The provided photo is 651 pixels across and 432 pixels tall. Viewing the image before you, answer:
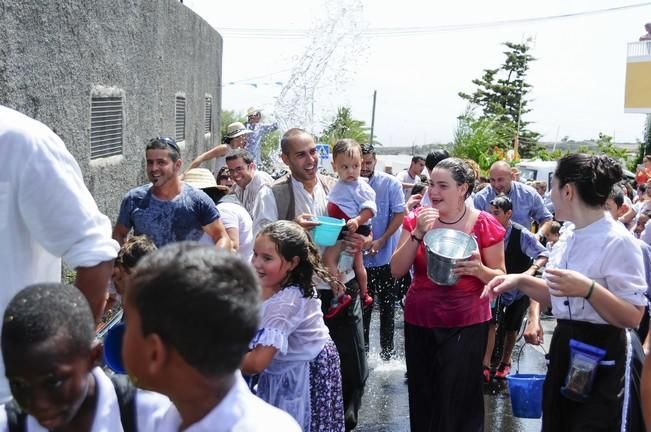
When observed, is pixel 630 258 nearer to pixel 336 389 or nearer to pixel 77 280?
pixel 336 389

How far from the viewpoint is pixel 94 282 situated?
2.54 metres

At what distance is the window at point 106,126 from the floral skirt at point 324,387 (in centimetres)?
407

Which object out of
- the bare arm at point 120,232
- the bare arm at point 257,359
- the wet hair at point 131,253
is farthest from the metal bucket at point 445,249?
the bare arm at point 120,232

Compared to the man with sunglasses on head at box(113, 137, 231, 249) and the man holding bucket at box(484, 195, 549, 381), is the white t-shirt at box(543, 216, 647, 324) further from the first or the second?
the man holding bucket at box(484, 195, 549, 381)

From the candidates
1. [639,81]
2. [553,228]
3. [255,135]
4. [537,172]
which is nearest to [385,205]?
[553,228]

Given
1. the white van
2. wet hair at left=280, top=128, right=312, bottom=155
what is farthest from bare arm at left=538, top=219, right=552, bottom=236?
the white van

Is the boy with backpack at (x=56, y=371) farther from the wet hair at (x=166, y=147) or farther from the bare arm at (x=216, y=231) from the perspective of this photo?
the wet hair at (x=166, y=147)

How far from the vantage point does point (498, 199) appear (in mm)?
6957

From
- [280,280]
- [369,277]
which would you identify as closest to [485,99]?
[369,277]

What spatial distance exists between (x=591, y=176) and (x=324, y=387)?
5.48 feet

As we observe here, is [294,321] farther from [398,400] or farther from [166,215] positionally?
[398,400]

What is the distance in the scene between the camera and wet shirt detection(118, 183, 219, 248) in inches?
195

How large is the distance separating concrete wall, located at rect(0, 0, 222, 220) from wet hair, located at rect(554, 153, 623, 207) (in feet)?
11.5

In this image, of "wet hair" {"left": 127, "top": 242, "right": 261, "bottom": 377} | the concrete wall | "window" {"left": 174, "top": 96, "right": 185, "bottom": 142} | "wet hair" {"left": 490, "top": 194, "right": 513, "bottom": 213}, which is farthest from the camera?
"window" {"left": 174, "top": 96, "right": 185, "bottom": 142}
